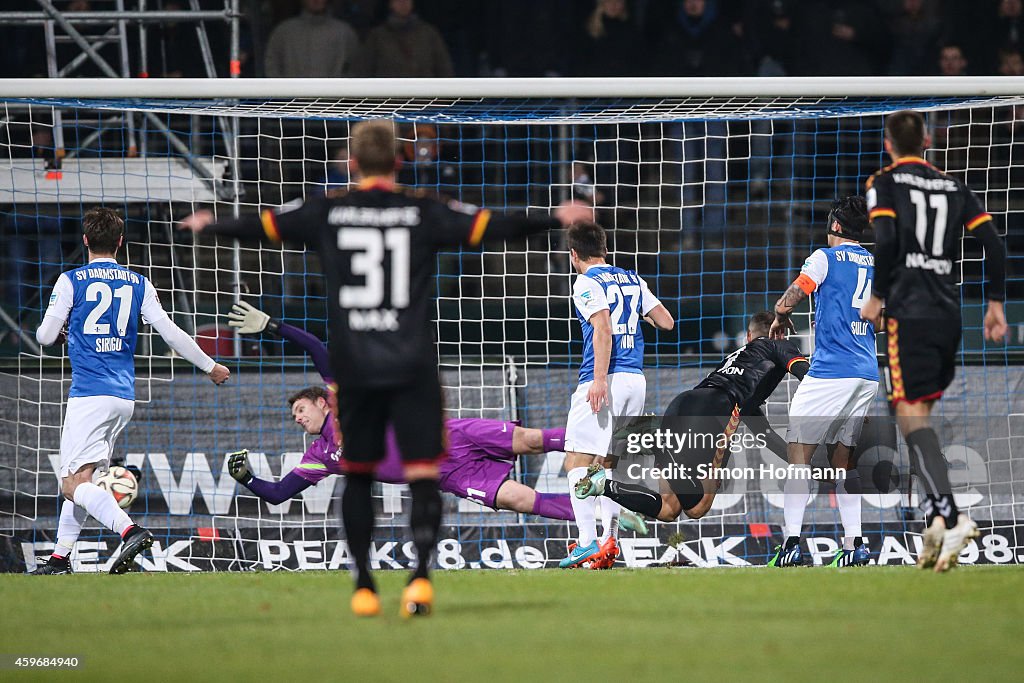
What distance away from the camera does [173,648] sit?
14.9ft

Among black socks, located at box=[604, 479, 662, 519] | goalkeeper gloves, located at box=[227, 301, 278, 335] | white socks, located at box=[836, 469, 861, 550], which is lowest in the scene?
white socks, located at box=[836, 469, 861, 550]

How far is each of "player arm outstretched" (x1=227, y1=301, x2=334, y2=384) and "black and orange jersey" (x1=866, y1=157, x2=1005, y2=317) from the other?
3.10 metres

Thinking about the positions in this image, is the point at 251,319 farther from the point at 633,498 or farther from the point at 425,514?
the point at 425,514

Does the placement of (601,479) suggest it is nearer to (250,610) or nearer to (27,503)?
(250,610)

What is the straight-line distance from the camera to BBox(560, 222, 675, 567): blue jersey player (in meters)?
8.94

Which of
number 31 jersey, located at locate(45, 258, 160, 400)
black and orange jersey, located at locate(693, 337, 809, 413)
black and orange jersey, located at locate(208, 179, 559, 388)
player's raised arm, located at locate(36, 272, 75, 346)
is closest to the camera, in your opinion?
black and orange jersey, located at locate(208, 179, 559, 388)

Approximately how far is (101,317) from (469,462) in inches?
102

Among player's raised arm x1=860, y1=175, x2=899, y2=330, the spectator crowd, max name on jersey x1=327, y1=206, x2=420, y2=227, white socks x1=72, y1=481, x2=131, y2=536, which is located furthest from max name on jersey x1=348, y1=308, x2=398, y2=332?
the spectator crowd

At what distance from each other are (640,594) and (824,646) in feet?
5.73

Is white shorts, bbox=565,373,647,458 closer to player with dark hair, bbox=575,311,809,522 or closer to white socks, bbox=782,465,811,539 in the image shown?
player with dark hair, bbox=575,311,809,522

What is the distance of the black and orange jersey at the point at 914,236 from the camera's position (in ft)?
21.4

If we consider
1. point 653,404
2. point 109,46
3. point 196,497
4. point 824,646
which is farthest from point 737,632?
point 109,46

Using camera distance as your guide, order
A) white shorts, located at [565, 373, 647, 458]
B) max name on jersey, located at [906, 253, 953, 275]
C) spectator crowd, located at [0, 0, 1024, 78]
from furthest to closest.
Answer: spectator crowd, located at [0, 0, 1024, 78]
white shorts, located at [565, 373, 647, 458]
max name on jersey, located at [906, 253, 953, 275]

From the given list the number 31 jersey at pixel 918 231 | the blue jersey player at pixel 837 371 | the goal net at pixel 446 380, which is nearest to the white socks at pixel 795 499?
the blue jersey player at pixel 837 371
